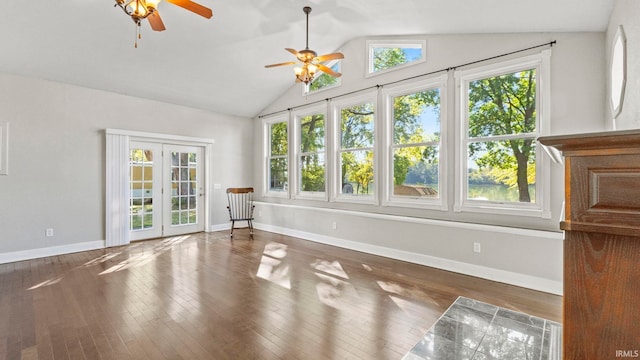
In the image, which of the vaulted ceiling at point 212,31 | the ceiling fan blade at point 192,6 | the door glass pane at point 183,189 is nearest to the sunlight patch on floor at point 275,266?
the door glass pane at point 183,189

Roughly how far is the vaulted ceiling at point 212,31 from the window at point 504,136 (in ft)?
1.73

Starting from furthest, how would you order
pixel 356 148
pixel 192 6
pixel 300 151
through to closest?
1. pixel 300 151
2. pixel 356 148
3. pixel 192 6

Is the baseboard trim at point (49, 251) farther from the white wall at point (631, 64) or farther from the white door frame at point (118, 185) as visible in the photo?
the white wall at point (631, 64)

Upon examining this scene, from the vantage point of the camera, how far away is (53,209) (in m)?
4.69

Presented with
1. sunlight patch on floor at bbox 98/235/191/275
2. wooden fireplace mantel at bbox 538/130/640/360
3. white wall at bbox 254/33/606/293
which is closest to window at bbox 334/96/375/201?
white wall at bbox 254/33/606/293

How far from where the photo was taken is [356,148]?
523cm

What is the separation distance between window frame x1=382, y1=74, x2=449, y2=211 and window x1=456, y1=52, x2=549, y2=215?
0.73 feet

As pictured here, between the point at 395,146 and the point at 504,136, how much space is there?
1500mm

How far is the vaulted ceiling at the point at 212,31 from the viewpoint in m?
3.28

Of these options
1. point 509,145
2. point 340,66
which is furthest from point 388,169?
point 340,66

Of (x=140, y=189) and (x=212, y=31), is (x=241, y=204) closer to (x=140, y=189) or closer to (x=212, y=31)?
(x=140, y=189)

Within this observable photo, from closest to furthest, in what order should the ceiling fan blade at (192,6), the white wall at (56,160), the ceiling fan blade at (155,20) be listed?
the ceiling fan blade at (192,6) → the ceiling fan blade at (155,20) → the white wall at (56,160)

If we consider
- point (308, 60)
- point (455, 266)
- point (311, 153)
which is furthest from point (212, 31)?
point (455, 266)

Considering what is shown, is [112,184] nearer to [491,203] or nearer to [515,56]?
[491,203]
